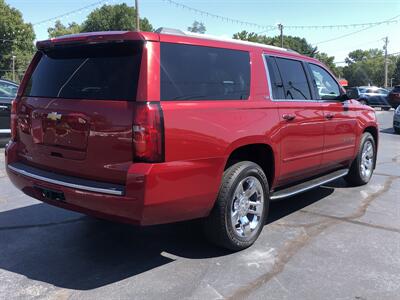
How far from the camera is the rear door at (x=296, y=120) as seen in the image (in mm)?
4969

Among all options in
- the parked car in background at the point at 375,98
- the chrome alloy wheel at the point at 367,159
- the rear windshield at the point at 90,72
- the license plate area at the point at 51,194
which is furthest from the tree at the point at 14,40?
the license plate area at the point at 51,194

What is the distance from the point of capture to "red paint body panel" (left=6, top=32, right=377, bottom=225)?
358cm

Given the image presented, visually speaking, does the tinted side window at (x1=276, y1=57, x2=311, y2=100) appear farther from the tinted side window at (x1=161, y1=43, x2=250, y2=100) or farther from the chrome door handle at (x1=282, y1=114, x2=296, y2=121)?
the tinted side window at (x1=161, y1=43, x2=250, y2=100)

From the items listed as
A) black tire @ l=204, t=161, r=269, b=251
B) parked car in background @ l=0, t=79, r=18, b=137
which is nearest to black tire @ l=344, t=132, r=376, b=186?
black tire @ l=204, t=161, r=269, b=251

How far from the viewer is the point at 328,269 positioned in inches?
160

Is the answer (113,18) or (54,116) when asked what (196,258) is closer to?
(54,116)

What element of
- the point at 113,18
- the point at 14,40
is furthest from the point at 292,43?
the point at 14,40

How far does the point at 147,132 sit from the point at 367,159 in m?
5.04

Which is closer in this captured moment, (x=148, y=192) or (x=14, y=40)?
(x=148, y=192)

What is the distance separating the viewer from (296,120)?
16.8 feet

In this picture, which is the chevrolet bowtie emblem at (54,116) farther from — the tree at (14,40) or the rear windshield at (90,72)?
the tree at (14,40)

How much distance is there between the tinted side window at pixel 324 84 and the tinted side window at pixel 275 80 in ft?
3.31

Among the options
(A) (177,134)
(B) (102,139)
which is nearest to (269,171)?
(A) (177,134)

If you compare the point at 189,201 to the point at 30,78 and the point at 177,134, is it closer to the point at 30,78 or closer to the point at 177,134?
the point at 177,134
